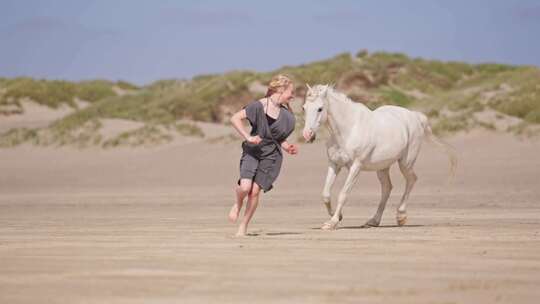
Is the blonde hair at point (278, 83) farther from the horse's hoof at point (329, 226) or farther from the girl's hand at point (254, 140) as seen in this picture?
the horse's hoof at point (329, 226)

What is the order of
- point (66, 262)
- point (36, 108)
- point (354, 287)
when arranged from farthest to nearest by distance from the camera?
point (36, 108) → point (66, 262) → point (354, 287)

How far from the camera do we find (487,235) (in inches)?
445

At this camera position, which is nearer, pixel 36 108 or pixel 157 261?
pixel 157 261

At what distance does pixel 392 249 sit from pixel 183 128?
25069 mm

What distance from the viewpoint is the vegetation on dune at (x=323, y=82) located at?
32094 millimetres

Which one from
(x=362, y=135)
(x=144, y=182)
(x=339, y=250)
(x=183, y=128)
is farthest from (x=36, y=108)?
(x=339, y=250)

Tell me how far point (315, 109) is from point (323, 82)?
29.7m

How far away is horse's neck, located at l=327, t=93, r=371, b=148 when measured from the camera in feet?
43.6

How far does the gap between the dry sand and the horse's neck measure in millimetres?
1110

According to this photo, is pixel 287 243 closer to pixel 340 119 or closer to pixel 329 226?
pixel 329 226

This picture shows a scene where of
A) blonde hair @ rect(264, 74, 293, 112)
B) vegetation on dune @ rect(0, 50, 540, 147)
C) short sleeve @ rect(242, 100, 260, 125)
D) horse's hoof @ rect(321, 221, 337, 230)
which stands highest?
blonde hair @ rect(264, 74, 293, 112)

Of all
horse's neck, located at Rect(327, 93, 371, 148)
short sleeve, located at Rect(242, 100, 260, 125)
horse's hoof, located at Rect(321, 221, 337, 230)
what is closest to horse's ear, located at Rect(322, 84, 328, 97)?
horse's neck, located at Rect(327, 93, 371, 148)

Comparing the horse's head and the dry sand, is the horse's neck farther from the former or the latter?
the dry sand

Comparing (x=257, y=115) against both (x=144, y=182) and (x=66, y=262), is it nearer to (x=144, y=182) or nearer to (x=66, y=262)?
(x=66, y=262)
